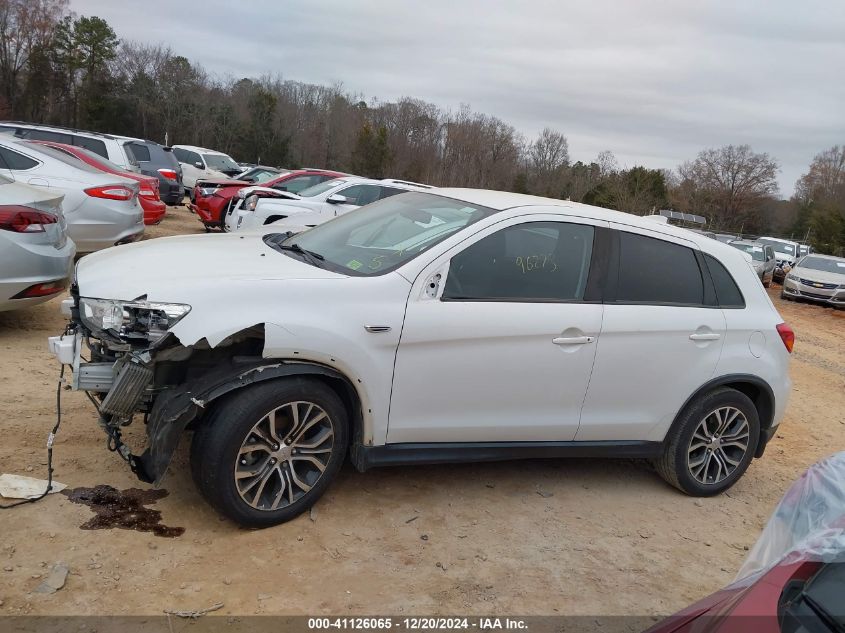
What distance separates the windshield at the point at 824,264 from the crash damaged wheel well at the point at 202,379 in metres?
21.6

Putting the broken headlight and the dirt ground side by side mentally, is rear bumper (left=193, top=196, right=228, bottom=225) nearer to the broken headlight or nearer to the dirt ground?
the dirt ground

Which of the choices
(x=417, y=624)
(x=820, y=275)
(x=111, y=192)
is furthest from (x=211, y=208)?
(x=820, y=275)

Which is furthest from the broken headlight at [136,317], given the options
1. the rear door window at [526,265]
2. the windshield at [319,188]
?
the windshield at [319,188]

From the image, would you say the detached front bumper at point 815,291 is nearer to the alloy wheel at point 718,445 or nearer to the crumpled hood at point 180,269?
the alloy wheel at point 718,445

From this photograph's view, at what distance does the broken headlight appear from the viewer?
3.33m

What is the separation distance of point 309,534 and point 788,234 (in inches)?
2608

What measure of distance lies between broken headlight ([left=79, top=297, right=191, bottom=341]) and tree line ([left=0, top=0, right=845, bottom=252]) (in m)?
36.3

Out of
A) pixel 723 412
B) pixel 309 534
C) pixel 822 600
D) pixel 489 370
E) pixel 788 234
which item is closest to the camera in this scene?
pixel 822 600

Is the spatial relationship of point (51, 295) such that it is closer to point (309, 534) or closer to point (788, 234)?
point (309, 534)

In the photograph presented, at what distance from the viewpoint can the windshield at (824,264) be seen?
21.0m

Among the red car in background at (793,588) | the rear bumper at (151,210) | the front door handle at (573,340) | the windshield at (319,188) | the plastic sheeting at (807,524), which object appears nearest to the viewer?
the red car in background at (793,588)

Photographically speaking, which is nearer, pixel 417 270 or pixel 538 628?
pixel 538 628

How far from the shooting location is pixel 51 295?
5984 mm

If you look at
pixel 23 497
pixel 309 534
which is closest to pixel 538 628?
pixel 309 534
